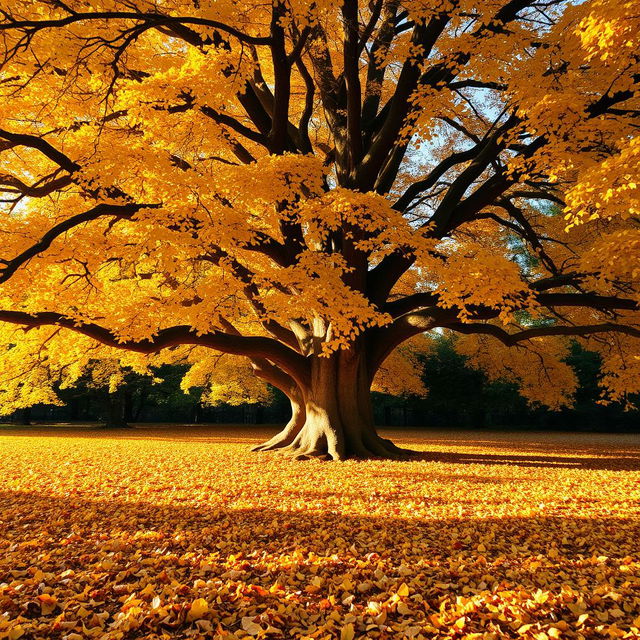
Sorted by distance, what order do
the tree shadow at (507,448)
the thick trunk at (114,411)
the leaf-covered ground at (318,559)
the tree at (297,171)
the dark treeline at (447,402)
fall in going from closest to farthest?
the leaf-covered ground at (318,559) < the tree at (297,171) < the tree shadow at (507,448) < the thick trunk at (114,411) < the dark treeline at (447,402)

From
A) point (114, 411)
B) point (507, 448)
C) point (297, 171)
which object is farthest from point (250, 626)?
point (114, 411)

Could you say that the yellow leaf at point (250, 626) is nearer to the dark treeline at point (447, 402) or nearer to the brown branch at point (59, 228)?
the brown branch at point (59, 228)

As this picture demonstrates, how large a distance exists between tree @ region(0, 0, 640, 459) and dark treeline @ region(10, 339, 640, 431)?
21.3m

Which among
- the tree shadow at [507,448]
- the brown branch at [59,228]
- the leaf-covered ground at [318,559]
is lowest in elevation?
the tree shadow at [507,448]

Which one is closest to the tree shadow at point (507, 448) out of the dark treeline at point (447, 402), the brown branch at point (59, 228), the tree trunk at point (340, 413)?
the tree trunk at point (340, 413)

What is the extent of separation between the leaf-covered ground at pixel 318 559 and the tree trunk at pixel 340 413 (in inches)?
127

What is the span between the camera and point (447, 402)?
37844 mm

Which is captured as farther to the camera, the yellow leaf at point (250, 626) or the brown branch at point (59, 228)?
the brown branch at point (59, 228)

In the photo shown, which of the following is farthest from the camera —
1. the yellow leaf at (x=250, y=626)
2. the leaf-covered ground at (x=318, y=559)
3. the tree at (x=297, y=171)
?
the tree at (x=297, y=171)

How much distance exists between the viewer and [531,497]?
636cm

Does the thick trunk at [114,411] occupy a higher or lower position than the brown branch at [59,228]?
lower

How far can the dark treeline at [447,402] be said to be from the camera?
3347cm

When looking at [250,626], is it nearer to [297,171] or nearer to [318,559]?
[318,559]

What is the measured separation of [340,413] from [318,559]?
24.4 ft
